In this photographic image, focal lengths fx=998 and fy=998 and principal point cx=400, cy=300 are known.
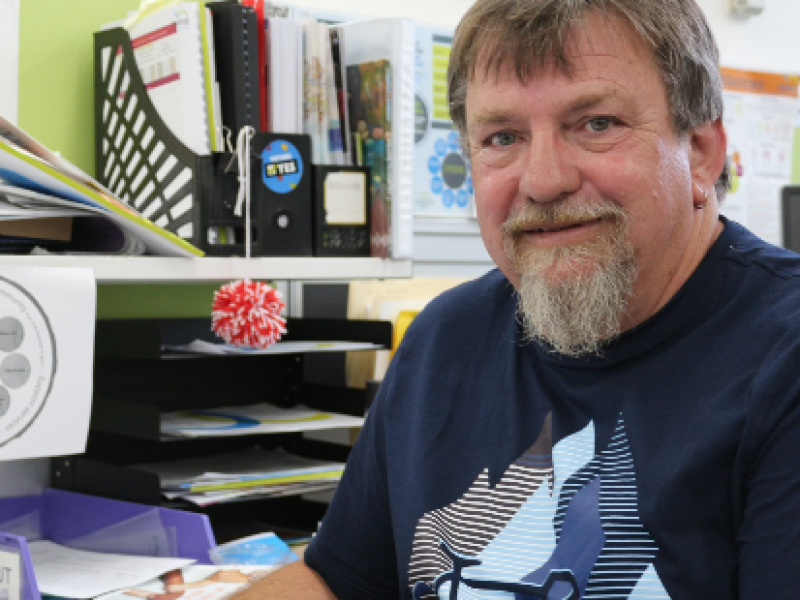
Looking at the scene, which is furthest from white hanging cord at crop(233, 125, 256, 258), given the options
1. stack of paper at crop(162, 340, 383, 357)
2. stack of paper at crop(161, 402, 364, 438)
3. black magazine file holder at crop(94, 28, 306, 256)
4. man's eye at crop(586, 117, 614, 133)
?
man's eye at crop(586, 117, 614, 133)

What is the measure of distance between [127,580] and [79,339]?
27cm

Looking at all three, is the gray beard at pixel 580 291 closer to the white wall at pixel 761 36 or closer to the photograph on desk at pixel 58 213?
the photograph on desk at pixel 58 213

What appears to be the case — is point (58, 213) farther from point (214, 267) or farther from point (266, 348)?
point (266, 348)

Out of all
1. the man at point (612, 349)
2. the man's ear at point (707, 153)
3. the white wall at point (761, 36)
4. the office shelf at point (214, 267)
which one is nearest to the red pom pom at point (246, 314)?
the office shelf at point (214, 267)

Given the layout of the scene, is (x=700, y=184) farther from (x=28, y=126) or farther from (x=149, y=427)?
(x=28, y=126)

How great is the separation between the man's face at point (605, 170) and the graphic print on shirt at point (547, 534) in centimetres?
14

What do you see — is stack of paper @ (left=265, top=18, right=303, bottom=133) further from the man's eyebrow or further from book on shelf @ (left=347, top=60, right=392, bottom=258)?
the man's eyebrow

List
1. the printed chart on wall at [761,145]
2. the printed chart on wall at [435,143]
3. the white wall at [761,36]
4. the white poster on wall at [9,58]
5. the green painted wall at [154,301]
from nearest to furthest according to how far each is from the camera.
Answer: the white poster on wall at [9,58] < the green painted wall at [154,301] < the printed chart on wall at [435,143] < the white wall at [761,36] < the printed chart on wall at [761,145]

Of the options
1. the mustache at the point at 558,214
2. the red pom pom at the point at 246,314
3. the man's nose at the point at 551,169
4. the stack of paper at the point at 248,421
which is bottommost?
the stack of paper at the point at 248,421

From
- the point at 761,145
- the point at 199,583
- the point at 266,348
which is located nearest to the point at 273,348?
the point at 266,348

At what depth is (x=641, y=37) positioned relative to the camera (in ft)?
2.82

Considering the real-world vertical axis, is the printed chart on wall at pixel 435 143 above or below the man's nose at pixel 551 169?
above

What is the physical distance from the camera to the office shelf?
3.70 feet

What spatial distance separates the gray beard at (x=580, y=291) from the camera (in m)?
0.87
